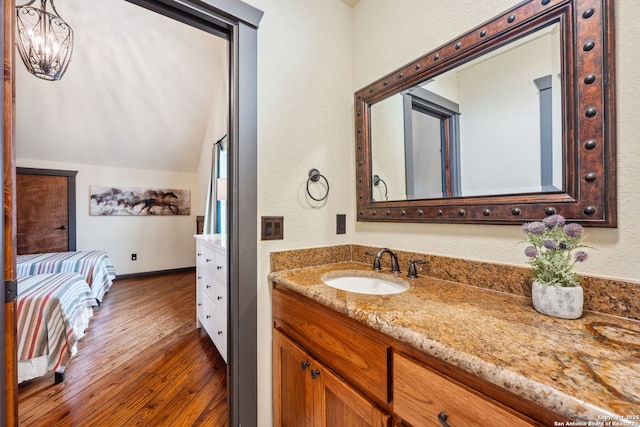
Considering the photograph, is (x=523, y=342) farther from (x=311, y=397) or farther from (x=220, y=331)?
(x=220, y=331)

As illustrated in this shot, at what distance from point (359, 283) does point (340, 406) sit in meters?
0.52

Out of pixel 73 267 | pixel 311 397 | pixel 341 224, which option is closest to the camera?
pixel 311 397

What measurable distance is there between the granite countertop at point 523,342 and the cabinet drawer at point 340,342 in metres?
0.07

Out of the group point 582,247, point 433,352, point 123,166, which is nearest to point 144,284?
point 123,166

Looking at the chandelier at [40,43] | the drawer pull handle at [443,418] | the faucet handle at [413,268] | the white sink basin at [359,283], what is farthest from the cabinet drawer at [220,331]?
the chandelier at [40,43]

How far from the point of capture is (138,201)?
467 cm

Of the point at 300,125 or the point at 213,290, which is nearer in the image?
the point at 300,125

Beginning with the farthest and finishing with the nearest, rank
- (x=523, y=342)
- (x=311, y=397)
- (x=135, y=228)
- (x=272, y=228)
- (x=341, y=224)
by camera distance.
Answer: (x=135, y=228) < (x=341, y=224) < (x=272, y=228) < (x=311, y=397) < (x=523, y=342)

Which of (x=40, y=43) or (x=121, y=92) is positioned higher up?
(x=121, y=92)

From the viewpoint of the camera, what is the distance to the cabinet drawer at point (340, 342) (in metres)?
0.71

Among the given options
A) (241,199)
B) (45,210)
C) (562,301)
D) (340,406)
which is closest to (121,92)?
Answer: (45,210)

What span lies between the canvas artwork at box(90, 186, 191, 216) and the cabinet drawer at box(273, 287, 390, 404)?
476 cm

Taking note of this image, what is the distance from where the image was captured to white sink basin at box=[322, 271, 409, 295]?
1.18 meters

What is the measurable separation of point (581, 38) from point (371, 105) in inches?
32.9
